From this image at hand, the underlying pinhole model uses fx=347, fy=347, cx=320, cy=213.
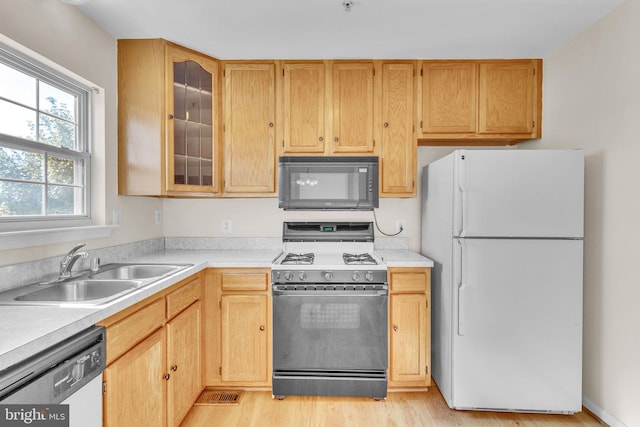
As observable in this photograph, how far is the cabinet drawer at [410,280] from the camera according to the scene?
234 centimetres

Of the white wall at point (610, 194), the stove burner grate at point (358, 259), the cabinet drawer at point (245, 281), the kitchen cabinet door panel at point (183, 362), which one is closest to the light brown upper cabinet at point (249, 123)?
the cabinet drawer at point (245, 281)

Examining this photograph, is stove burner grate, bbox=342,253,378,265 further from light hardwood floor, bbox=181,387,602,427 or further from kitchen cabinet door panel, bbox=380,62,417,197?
light hardwood floor, bbox=181,387,602,427

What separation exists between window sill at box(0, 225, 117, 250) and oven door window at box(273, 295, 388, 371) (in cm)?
114

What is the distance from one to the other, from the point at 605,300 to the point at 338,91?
7.15ft

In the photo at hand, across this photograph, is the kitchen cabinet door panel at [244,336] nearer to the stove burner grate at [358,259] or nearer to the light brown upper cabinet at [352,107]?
the stove burner grate at [358,259]

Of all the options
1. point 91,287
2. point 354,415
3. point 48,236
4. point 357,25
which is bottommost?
point 354,415

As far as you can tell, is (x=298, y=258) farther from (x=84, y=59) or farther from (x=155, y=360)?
(x=84, y=59)

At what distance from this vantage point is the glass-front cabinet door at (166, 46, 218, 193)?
93.4 inches

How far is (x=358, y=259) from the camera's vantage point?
8.12 ft

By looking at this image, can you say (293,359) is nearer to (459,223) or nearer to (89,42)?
(459,223)

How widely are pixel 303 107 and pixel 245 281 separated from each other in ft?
4.42

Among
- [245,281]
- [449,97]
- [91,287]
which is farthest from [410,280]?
[91,287]

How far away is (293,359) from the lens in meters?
2.29

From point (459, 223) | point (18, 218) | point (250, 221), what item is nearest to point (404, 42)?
point (459, 223)
